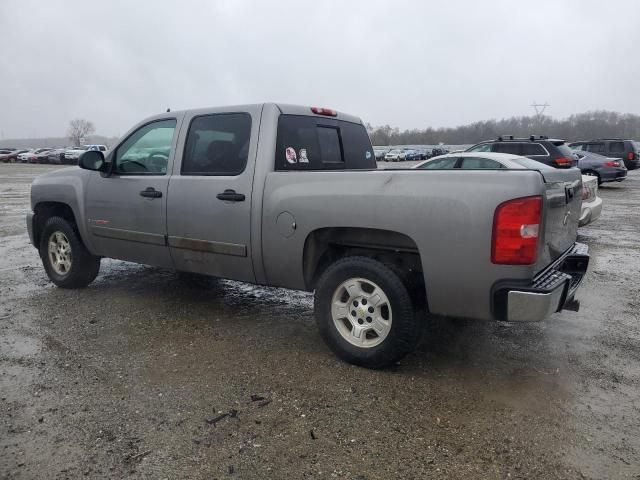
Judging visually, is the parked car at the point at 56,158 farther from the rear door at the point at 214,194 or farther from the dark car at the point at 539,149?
the rear door at the point at 214,194

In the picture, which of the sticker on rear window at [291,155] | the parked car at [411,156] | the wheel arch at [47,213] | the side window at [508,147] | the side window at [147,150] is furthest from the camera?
the parked car at [411,156]

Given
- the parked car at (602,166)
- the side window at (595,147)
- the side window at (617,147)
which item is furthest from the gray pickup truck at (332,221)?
the side window at (617,147)

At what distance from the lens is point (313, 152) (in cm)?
460

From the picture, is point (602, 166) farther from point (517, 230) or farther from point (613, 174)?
point (517, 230)

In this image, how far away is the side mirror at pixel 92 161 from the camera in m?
5.04

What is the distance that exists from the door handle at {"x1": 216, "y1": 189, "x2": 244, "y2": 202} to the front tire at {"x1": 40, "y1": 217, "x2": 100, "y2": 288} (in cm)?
229

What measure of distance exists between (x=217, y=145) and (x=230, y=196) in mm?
583

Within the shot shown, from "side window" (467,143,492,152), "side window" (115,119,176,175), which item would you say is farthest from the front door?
"side window" (467,143,492,152)

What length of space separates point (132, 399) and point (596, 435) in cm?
277

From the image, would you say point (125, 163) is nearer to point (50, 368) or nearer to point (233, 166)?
point (233, 166)

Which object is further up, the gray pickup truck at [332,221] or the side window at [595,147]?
the side window at [595,147]

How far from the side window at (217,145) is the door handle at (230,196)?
18 cm

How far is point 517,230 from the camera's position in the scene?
304 centimetres

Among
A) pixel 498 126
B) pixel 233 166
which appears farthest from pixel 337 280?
pixel 498 126
